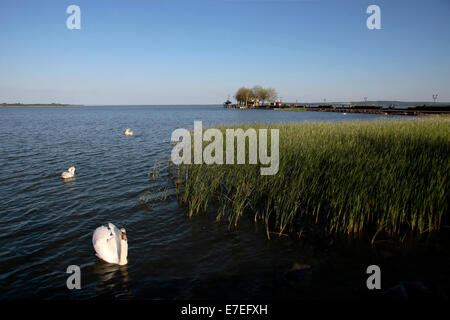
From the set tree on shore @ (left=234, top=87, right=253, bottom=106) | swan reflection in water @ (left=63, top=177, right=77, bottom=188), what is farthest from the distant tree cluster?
swan reflection in water @ (left=63, top=177, right=77, bottom=188)

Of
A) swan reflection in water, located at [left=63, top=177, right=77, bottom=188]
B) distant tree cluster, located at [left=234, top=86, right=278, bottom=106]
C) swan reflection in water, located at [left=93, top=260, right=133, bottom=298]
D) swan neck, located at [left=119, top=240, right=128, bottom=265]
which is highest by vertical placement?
distant tree cluster, located at [left=234, top=86, right=278, bottom=106]

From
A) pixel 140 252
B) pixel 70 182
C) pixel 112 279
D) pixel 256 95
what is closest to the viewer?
pixel 112 279

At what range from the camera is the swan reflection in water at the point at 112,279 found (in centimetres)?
440

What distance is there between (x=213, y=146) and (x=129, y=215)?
19.8 feet

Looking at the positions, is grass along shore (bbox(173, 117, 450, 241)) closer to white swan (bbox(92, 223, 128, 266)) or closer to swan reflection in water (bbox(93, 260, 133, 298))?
white swan (bbox(92, 223, 128, 266))

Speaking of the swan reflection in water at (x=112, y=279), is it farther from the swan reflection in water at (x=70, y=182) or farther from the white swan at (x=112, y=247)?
the swan reflection in water at (x=70, y=182)

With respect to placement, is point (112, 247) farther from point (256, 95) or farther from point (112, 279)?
point (256, 95)

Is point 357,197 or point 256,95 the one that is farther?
point 256,95

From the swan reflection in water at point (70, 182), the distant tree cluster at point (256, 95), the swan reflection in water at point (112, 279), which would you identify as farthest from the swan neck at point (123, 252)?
the distant tree cluster at point (256, 95)

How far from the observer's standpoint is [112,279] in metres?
4.73

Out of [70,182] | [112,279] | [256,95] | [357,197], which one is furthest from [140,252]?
[256,95]

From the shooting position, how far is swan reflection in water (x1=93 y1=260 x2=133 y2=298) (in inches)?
173

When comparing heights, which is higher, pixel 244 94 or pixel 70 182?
pixel 244 94
